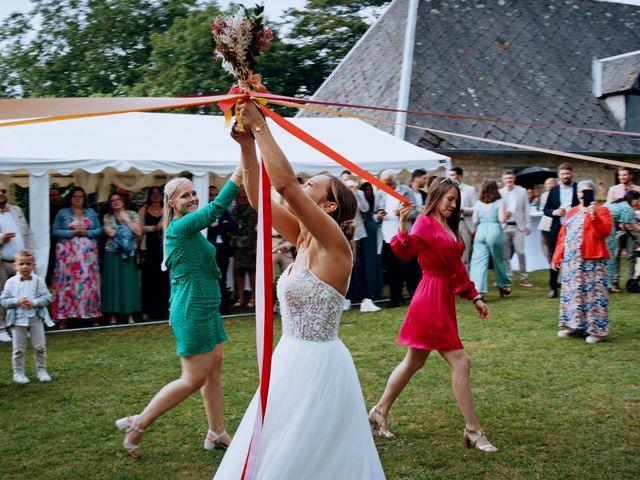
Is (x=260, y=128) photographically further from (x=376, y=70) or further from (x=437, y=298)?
(x=376, y=70)

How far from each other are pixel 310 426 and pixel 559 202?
31.2 feet

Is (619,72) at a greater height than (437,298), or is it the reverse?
(619,72)

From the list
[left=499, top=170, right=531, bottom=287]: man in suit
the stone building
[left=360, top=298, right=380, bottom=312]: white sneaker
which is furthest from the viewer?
the stone building

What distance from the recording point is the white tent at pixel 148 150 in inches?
371

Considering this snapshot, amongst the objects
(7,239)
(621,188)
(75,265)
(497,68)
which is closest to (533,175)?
(497,68)

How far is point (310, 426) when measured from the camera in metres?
3.08

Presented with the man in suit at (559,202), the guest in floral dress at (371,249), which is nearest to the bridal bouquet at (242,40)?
the guest in floral dress at (371,249)

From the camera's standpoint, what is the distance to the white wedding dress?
3.04 metres

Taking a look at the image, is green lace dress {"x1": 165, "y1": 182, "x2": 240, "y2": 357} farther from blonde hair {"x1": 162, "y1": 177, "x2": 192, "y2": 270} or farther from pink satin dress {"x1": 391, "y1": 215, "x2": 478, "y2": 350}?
→ pink satin dress {"x1": 391, "y1": 215, "x2": 478, "y2": 350}

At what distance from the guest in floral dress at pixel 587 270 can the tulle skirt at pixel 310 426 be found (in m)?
5.84

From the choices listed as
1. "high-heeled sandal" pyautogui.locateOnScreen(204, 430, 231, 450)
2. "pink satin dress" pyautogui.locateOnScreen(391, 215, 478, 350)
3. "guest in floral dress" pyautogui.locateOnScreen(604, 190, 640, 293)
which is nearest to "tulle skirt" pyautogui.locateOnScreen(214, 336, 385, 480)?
"pink satin dress" pyautogui.locateOnScreen(391, 215, 478, 350)

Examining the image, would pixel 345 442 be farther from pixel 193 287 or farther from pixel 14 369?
pixel 14 369

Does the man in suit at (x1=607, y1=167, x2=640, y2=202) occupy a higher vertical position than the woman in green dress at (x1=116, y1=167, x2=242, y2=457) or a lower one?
higher

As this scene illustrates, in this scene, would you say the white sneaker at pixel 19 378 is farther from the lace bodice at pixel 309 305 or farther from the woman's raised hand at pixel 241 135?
the woman's raised hand at pixel 241 135
